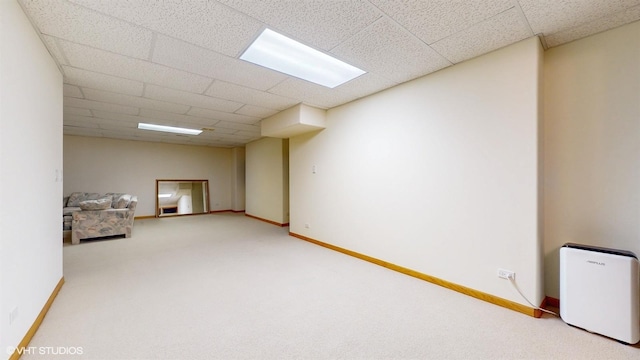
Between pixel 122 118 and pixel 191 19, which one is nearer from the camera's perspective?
pixel 191 19

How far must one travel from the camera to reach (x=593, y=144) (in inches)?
80.1

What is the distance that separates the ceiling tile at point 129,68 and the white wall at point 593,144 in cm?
354

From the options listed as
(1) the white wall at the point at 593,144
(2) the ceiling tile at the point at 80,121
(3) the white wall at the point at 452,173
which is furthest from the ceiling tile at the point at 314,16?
(2) the ceiling tile at the point at 80,121

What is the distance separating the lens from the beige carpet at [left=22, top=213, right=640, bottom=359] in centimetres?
164

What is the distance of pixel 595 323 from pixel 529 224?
76 centimetres

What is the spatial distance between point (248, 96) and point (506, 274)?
139 inches

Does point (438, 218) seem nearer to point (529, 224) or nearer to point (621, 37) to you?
point (529, 224)

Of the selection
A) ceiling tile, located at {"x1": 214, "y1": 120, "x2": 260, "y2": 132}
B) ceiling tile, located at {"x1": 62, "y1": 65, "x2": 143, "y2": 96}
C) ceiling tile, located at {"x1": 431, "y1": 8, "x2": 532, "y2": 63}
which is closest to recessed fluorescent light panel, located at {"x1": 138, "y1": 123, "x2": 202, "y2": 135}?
ceiling tile, located at {"x1": 214, "y1": 120, "x2": 260, "y2": 132}

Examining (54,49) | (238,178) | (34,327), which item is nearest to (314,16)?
(54,49)

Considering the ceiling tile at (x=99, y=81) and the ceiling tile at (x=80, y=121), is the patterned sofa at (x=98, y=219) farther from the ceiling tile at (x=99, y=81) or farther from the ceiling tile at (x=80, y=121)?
the ceiling tile at (x=99, y=81)

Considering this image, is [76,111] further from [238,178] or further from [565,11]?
[565,11]

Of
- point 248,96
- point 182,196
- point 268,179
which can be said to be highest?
point 248,96

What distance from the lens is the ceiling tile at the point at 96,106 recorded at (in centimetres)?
359

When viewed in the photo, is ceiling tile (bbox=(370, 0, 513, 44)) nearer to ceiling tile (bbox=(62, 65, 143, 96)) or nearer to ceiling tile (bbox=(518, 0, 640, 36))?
ceiling tile (bbox=(518, 0, 640, 36))
